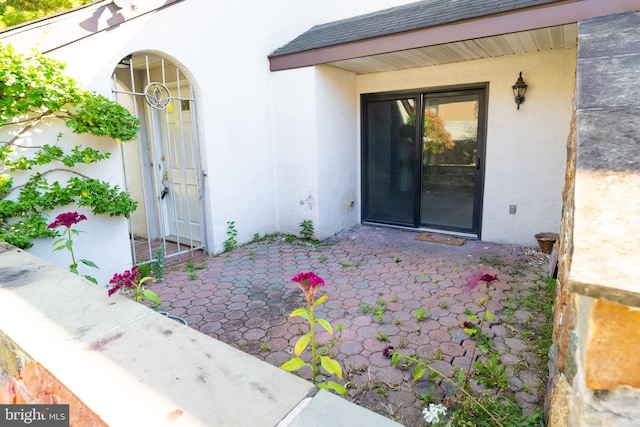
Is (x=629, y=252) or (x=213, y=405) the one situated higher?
(x=629, y=252)

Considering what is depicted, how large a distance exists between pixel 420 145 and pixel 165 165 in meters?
3.80

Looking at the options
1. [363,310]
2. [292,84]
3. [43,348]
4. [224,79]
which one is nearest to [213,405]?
[43,348]

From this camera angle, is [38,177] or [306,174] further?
[306,174]

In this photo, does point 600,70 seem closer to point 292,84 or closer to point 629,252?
point 629,252

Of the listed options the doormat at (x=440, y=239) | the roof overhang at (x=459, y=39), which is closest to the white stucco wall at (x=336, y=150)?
the roof overhang at (x=459, y=39)

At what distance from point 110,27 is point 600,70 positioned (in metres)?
3.84

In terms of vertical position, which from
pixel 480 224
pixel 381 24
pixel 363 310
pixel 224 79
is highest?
pixel 381 24

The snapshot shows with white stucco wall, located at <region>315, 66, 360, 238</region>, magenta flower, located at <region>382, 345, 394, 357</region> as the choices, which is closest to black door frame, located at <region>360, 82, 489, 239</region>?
white stucco wall, located at <region>315, 66, 360, 238</region>

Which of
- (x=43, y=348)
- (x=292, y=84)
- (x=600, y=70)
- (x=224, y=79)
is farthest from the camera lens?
(x=292, y=84)

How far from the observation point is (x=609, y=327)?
737 mm

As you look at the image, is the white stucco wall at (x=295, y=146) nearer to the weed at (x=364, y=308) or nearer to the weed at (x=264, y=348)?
the weed at (x=364, y=308)

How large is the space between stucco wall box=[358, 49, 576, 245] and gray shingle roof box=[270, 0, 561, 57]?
87 centimetres

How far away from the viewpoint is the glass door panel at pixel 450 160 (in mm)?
5129

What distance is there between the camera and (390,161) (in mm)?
5855
